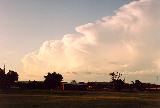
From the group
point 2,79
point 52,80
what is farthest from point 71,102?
point 52,80

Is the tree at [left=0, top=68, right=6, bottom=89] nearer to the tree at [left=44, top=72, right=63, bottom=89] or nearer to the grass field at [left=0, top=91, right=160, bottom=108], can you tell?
the tree at [left=44, top=72, right=63, bottom=89]

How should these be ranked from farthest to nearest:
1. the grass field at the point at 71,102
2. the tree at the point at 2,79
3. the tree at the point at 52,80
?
1. the tree at the point at 52,80
2. the tree at the point at 2,79
3. the grass field at the point at 71,102

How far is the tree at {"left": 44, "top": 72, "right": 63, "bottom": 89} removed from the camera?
6708 inches

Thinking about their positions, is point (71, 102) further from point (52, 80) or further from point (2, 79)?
point (52, 80)

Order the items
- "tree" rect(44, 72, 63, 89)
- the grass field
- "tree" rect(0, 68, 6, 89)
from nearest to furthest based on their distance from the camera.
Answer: the grass field → "tree" rect(0, 68, 6, 89) → "tree" rect(44, 72, 63, 89)

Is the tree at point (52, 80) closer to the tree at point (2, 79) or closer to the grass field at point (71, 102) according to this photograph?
the tree at point (2, 79)

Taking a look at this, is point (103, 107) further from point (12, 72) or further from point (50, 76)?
point (12, 72)

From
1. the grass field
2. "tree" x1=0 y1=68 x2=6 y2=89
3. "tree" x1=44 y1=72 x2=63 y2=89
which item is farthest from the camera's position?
"tree" x1=44 y1=72 x2=63 y2=89

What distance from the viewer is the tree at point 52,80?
17038 cm

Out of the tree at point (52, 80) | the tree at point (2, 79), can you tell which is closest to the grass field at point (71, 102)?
the tree at point (2, 79)

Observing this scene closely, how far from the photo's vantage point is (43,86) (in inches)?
6747

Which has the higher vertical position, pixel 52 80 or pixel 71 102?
pixel 52 80

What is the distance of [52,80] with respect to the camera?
564ft

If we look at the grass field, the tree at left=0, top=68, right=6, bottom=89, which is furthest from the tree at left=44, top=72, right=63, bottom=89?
the grass field
